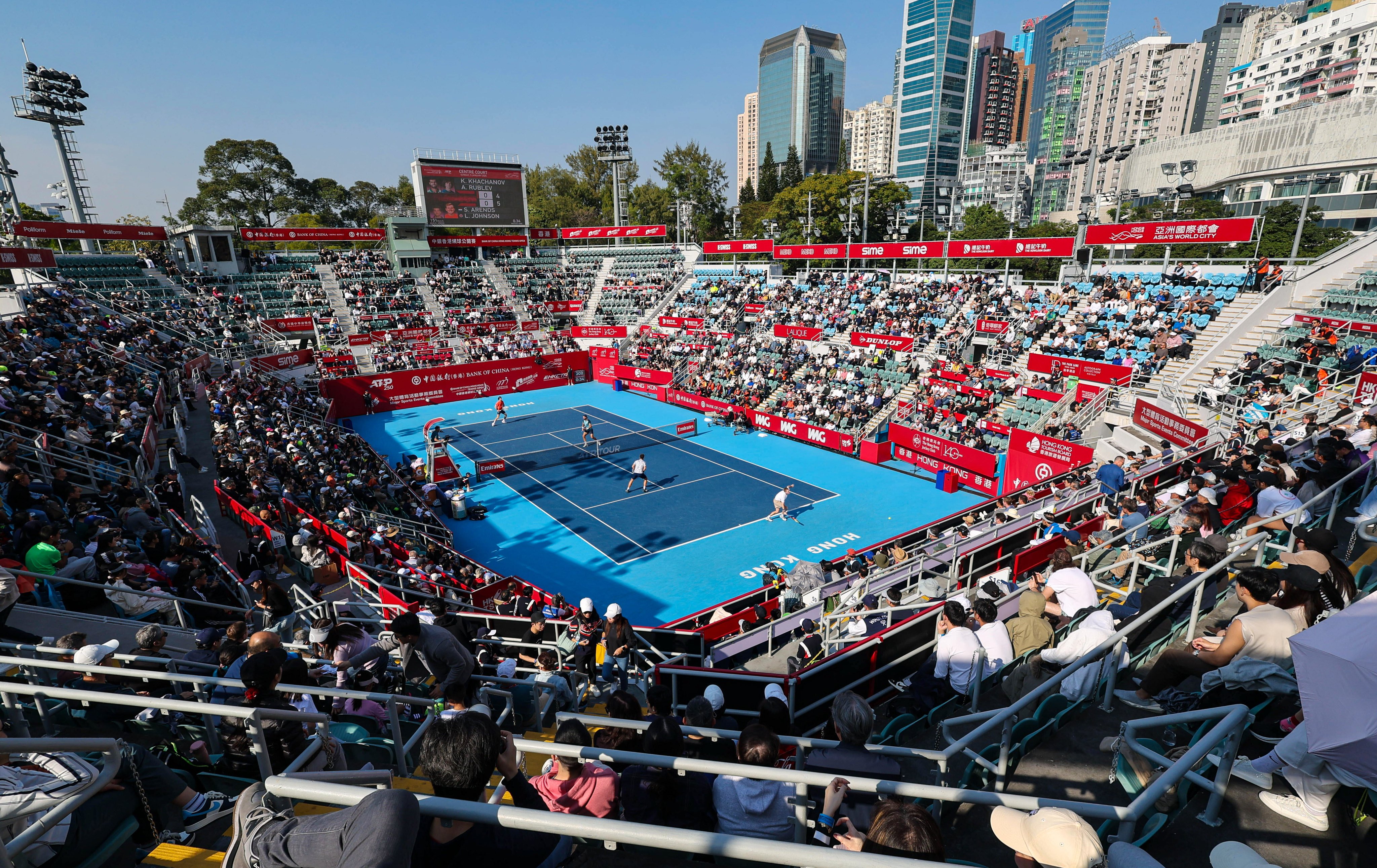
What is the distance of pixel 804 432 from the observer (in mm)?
30875

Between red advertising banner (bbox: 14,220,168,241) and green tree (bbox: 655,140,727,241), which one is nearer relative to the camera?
red advertising banner (bbox: 14,220,168,241)

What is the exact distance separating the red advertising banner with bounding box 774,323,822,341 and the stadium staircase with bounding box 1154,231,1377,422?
1800 centimetres

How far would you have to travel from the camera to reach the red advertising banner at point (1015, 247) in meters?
31.8

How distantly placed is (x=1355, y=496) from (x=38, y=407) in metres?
25.2

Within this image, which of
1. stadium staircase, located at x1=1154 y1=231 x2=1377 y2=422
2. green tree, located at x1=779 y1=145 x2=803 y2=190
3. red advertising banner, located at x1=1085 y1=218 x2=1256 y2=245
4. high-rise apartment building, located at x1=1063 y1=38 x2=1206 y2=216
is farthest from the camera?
high-rise apartment building, located at x1=1063 y1=38 x2=1206 y2=216

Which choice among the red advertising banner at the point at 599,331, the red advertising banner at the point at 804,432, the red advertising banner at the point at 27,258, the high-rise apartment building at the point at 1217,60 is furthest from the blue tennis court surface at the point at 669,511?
the high-rise apartment building at the point at 1217,60

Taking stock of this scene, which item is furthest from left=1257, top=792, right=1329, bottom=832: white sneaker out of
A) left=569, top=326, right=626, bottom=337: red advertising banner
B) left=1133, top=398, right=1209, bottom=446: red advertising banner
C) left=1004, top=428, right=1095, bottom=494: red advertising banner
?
left=569, top=326, right=626, bottom=337: red advertising banner

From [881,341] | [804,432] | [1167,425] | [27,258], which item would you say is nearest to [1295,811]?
[1167,425]

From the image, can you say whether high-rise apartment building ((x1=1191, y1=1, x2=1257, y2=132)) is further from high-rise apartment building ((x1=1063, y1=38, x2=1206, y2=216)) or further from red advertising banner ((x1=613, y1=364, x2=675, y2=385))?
red advertising banner ((x1=613, y1=364, x2=675, y2=385))

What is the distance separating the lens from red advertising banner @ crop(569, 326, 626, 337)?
49812 millimetres

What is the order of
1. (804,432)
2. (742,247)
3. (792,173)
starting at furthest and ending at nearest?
(792,173)
(742,247)
(804,432)

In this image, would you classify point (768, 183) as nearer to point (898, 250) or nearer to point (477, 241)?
point (477, 241)

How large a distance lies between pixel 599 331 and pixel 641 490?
2754cm

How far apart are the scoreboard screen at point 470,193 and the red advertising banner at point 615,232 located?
4.46m
